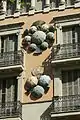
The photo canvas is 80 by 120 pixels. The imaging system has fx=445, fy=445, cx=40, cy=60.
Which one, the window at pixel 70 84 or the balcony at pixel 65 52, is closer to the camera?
the window at pixel 70 84

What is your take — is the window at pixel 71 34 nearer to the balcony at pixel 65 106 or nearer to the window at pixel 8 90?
the balcony at pixel 65 106

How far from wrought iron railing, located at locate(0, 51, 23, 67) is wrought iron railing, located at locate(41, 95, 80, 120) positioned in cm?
358

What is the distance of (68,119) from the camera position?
25.7 metres

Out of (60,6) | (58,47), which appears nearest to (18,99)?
(58,47)

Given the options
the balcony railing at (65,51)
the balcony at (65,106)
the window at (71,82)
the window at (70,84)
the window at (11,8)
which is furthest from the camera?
the window at (11,8)

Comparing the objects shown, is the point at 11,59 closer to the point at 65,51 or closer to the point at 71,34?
the point at 65,51

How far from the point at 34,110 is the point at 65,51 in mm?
4181

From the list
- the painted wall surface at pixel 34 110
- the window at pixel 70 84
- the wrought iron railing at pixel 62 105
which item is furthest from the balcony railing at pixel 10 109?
the window at pixel 70 84

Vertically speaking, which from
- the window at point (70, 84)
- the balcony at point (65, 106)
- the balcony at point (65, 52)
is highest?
the balcony at point (65, 52)

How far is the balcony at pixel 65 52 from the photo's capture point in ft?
89.6

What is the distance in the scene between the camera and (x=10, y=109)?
27.2m

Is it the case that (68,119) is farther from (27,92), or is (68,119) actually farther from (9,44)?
(9,44)

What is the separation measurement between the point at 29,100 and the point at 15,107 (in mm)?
995

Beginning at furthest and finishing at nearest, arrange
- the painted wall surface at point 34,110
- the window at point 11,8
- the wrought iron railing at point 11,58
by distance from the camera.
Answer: the window at point 11,8
the wrought iron railing at point 11,58
the painted wall surface at point 34,110
